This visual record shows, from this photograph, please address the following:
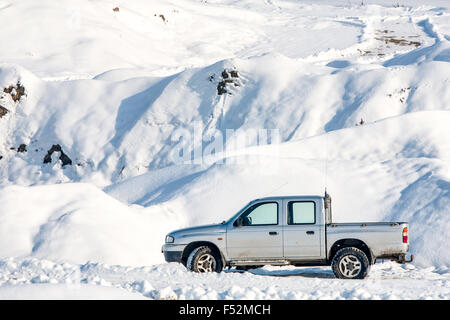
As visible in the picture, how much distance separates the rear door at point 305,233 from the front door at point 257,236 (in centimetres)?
15

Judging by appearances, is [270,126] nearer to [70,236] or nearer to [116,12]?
[70,236]

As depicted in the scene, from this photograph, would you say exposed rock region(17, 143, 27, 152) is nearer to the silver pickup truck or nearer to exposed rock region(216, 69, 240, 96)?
A: exposed rock region(216, 69, 240, 96)

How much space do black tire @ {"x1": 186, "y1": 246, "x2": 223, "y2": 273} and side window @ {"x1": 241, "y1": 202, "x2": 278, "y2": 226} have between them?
739mm

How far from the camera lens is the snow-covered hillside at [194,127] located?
55.8 feet

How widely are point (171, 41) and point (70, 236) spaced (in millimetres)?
53459

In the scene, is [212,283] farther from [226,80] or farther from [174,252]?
[226,80]

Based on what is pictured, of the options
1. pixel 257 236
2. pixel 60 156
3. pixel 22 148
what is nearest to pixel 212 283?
pixel 257 236

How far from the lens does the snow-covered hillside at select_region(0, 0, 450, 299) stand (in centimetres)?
1702

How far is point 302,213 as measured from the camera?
1242cm

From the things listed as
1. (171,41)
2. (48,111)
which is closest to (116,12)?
(171,41)

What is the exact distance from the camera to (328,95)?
34.0 metres

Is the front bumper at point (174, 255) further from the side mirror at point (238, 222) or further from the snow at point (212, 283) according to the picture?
the side mirror at point (238, 222)

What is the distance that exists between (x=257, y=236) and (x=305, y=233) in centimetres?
79
